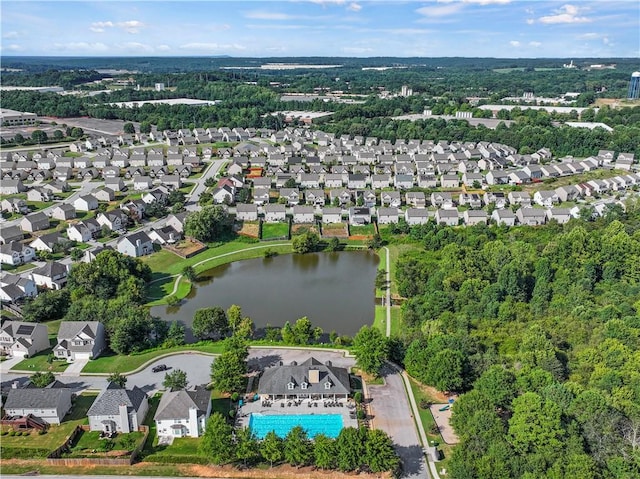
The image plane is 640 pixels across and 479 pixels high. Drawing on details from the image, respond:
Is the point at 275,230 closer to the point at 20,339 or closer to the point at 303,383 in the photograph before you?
the point at 20,339

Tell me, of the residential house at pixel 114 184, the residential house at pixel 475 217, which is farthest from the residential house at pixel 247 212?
the residential house at pixel 475 217

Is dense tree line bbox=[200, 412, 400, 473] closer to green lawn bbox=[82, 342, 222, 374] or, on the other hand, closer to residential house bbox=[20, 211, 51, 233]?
green lawn bbox=[82, 342, 222, 374]

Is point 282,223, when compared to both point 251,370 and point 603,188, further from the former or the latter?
point 603,188

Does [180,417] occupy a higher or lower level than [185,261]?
lower

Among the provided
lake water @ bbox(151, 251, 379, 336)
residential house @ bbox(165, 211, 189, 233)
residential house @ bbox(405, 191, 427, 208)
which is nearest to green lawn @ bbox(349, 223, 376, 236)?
lake water @ bbox(151, 251, 379, 336)

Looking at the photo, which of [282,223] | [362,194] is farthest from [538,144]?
[282,223]

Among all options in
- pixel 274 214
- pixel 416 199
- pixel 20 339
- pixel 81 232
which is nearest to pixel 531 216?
pixel 416 199

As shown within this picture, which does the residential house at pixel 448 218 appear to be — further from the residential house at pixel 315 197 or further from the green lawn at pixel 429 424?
the green lawn at pixel 429 424
